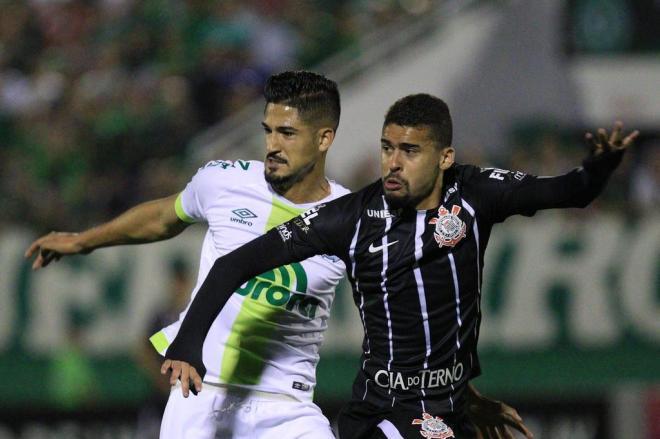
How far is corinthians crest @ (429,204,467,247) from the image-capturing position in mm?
5023

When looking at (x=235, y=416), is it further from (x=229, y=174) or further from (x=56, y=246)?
(x=56, y=246)

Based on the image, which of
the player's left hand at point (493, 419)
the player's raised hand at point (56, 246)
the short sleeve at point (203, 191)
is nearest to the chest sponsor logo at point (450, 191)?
the player's left hand at point (493, 419)

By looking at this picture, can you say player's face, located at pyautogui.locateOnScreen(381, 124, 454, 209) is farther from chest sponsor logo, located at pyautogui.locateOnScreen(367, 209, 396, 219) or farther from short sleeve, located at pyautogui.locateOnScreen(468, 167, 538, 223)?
short sleeve, located at pyautogui.locateOnScreen(468, 167, 538, 223)

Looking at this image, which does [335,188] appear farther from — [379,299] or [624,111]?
[624,111]

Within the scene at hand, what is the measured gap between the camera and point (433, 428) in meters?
5.03

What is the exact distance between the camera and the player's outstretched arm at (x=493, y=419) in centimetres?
552

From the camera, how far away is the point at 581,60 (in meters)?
13.2

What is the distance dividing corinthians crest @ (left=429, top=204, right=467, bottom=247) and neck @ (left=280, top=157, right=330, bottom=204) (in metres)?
0.81

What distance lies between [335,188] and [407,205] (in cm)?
79

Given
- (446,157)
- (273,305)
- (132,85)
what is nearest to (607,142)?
(446,157)

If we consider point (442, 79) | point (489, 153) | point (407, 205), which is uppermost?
point (442, 79)

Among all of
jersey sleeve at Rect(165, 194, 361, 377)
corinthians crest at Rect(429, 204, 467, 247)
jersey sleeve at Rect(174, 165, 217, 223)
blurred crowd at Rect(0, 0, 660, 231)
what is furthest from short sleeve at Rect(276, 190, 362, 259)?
blurred crowd at Rect(0, 0, 660, 231)

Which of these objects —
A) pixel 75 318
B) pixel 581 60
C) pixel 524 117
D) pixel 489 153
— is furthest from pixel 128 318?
pixel 581 60

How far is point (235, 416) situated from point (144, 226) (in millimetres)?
1036
